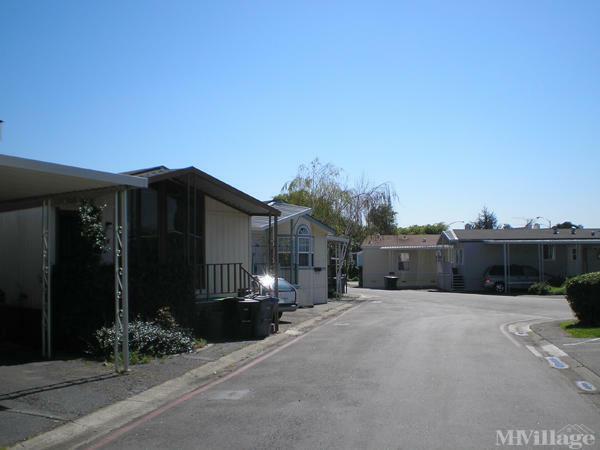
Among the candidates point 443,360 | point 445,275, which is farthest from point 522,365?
point 445,275

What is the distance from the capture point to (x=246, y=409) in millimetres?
7477

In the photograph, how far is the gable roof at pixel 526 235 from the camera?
40.1 metres

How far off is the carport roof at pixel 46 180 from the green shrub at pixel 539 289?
101 ft

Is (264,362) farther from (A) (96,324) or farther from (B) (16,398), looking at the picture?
(B) (16,398)

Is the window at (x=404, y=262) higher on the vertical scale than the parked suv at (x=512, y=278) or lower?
higher

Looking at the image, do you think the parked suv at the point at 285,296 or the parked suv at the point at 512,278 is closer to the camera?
the parked suv at the point at 285,296

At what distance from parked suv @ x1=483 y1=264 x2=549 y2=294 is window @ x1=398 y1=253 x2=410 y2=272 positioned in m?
9.98

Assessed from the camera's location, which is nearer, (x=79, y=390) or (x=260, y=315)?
(x=79, y=390)

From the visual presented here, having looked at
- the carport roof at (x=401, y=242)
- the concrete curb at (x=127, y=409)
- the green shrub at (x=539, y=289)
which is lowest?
the green shrub at (x=539, y=289)

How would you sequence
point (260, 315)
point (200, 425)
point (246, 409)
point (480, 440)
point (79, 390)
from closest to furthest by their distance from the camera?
point (480, 440), point (200, 425), point (246, 409), point (79, 390), point (260, 315)

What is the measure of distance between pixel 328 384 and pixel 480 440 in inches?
127

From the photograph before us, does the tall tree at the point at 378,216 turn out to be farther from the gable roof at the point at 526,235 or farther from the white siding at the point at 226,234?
the white siding at the point at 226,234

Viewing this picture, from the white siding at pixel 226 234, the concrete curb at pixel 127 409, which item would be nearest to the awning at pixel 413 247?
the white siding at pixel 226 234

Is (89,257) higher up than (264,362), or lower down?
higher up
